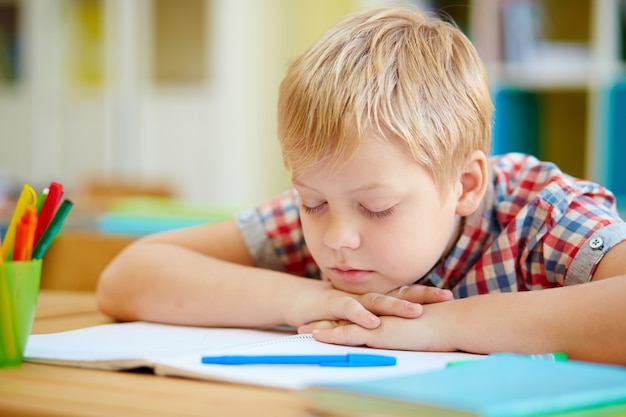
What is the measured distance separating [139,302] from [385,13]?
44 cm

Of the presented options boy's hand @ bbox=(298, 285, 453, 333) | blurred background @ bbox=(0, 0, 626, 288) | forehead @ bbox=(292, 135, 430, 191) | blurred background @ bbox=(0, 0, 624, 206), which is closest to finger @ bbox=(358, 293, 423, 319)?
boy's hand @ bbox=(298, 285, 453, 333)

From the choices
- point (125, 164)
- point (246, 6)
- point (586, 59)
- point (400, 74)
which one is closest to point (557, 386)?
point (400, 74)

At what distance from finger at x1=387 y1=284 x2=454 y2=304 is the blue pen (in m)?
0.19

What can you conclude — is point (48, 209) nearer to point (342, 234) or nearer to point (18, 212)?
point (18, 212)

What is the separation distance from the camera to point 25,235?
78cm

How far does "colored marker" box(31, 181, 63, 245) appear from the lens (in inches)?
31.7

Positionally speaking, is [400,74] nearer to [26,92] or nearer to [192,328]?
[192,328]

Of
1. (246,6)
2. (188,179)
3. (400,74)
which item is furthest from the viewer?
(188,179)

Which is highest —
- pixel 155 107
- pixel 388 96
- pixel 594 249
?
pixel 388 96

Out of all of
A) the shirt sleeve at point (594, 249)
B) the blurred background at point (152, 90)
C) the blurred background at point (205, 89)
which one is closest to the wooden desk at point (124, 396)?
the shirt sleeve at point (594, 249)

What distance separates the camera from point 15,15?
4.89 meters

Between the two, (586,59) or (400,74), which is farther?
(586,59)

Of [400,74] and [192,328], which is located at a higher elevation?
[400,74]

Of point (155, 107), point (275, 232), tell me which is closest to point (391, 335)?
point (275, 232)
